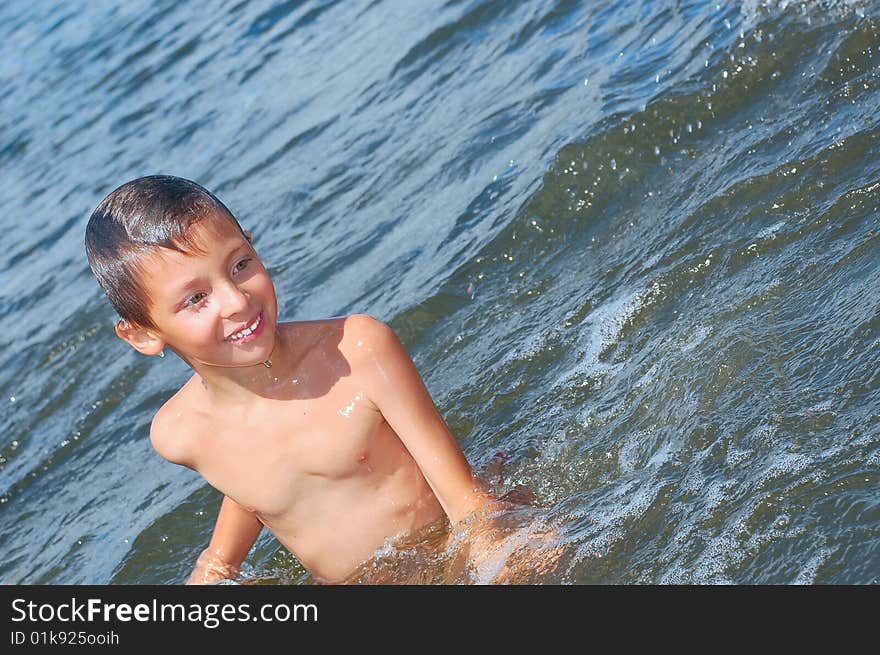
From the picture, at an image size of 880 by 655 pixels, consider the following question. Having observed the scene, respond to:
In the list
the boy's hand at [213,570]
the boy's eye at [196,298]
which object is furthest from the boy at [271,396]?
the boy's hand at [213,570]

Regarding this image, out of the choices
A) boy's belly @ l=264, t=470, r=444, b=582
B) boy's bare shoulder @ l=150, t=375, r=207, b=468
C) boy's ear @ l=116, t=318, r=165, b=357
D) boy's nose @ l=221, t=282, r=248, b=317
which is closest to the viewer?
boy's nose @ l=221, t=282, r=248, b=317

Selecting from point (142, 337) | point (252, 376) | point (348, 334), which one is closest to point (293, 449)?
point (252, 376)

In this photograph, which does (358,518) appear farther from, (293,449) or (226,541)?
(226,541)

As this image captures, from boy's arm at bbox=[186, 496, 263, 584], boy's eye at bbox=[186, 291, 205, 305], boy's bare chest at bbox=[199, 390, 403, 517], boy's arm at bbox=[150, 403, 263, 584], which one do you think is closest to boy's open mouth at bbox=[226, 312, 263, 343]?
boy's eye at bbox=[186, 291, 205, 305]

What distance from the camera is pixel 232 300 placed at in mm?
3539

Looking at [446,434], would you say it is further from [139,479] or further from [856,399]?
[139,479]

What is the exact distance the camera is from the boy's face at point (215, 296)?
3539mm

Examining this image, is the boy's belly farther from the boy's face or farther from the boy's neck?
the boy's face

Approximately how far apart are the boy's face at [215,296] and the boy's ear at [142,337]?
8 cm

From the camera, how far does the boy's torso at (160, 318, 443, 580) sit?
3.88 meters

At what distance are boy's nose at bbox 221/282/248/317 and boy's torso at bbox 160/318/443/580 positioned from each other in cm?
41

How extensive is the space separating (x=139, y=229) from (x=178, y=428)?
2.71 ft
